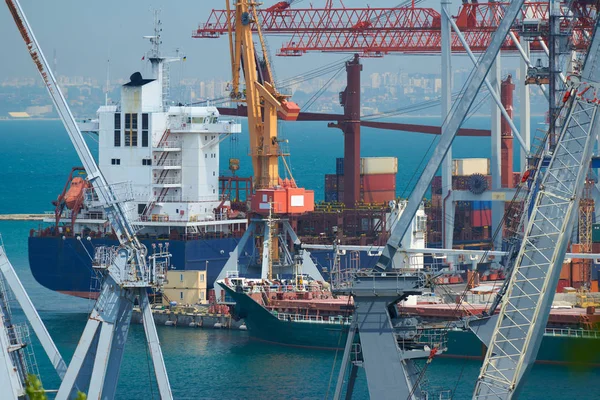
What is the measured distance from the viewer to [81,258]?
59375mm

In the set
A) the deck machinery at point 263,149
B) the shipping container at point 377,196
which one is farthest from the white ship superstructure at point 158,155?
the shipping container at point 377,196

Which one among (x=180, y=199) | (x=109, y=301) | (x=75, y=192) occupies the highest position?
(x=75, y=192)

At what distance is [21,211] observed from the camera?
113250 millimetres

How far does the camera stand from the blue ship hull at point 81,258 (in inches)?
2313

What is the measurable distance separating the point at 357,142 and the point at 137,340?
65.0ft

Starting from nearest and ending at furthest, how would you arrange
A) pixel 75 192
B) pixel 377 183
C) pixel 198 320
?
pixel 198 320, pixel 75 192, pixel 377 183

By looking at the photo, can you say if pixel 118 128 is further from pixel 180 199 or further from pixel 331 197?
pixel 331 197

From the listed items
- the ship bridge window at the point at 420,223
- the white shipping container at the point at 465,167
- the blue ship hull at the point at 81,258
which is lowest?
the blue ship hull at the point at 81,258

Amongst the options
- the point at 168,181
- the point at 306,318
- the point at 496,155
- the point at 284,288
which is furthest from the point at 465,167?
the point at 306,318

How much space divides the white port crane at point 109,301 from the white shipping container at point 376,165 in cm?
3898

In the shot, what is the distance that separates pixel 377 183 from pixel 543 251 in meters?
44.1

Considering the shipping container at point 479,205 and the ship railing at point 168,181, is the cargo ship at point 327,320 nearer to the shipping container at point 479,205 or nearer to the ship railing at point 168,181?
the ship railing at point 168,181

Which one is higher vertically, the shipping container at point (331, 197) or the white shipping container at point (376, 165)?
the white shipping container at point (376, 165)

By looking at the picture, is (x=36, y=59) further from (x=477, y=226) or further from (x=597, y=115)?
(x=477, y=226)
